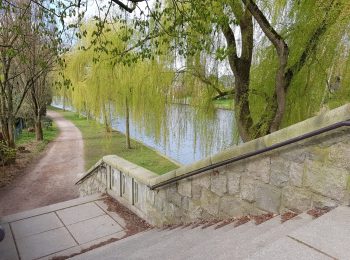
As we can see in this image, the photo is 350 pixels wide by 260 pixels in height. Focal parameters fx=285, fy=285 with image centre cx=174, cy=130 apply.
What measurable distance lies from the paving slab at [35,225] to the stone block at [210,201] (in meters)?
2.87

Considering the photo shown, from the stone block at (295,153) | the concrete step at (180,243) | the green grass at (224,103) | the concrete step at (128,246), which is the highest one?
the green grass at (224,103)

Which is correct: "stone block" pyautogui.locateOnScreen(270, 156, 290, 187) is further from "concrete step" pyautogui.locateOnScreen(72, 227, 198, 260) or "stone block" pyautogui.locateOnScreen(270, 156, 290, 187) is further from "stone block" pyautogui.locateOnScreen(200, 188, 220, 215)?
"concrete step" pyautogui.locateOnScreen(72, 227, 198, 260)

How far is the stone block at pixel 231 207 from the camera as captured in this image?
299 centimetres

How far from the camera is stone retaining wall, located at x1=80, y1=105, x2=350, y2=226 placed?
214cm

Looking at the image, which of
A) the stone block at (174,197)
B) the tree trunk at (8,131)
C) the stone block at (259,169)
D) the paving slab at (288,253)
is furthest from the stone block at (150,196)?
the tree trunk at (8,131)

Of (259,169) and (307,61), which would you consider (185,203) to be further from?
(307,61)

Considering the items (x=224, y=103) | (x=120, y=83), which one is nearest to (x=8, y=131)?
(x=120, y=83)

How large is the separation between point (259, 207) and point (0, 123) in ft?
43.9

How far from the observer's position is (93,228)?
192 inches

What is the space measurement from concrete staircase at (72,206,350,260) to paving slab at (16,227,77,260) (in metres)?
1.15

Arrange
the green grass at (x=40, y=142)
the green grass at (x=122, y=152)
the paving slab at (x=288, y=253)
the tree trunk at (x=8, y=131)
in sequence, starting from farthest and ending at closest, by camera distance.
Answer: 1. the green grass at (x=40, y=142)
2. the green grass at (x=122, y=152)
3. the tree trunk at (x=8, y=131)
4. the paving slab at (x=288, y=253)

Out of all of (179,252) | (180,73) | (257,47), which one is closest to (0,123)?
(180,73)

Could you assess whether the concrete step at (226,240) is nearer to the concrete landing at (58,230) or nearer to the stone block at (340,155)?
the stone block at (340,155)

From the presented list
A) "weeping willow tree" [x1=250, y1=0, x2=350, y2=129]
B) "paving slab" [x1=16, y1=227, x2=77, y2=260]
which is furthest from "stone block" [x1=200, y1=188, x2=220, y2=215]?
"paving slab" [x1=16, y1=227, x2=77, y2=260]
